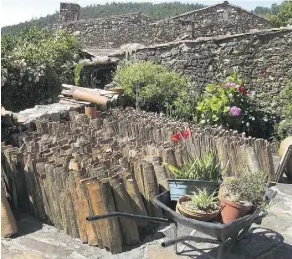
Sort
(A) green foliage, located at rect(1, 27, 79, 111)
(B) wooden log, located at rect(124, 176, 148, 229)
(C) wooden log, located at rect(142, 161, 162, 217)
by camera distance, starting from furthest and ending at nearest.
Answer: (A) green foliage, located at rect(1, 27, 79, 111) < (C) wooden log, located at rect(142, 161, 162, 217) < (B) wooden log, located at rect(124, 176, 148, 229)

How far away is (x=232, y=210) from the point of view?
10.9 ft

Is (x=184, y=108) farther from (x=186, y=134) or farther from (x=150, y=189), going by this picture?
(x=150, y=189)

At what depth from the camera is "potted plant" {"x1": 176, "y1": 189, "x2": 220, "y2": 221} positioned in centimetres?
329

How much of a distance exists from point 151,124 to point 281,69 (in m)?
3.85

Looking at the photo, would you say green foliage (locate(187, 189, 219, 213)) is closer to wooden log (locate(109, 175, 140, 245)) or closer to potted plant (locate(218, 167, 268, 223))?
potted plant (locate(218, 167, 268, 223))

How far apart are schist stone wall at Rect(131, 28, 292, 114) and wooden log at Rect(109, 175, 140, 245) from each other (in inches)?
223

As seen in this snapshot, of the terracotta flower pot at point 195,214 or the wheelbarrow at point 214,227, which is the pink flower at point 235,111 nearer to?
the wheelbarrow at point 214,227

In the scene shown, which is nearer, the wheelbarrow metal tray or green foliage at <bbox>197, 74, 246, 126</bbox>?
the wheelbarrow metal tray


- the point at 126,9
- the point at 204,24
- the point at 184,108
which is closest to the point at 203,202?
the point at 184,108

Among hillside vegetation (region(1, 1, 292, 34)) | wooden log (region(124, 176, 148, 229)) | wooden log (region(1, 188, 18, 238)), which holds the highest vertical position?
hillside vegetation (region(1, 1, 292, 34))

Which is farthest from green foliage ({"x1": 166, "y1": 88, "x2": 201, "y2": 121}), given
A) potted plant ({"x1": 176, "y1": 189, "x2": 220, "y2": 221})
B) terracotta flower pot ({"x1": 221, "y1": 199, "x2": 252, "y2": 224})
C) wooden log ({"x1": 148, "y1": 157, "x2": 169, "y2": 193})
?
terracotta flower pot ({"x1": 221, "y1": 199, "x2": 252, "y2": 224})

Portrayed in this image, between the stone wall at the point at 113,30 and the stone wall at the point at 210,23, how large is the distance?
A: 269 centimetres

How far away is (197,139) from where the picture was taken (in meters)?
5.50

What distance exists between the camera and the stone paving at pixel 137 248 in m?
3.67
